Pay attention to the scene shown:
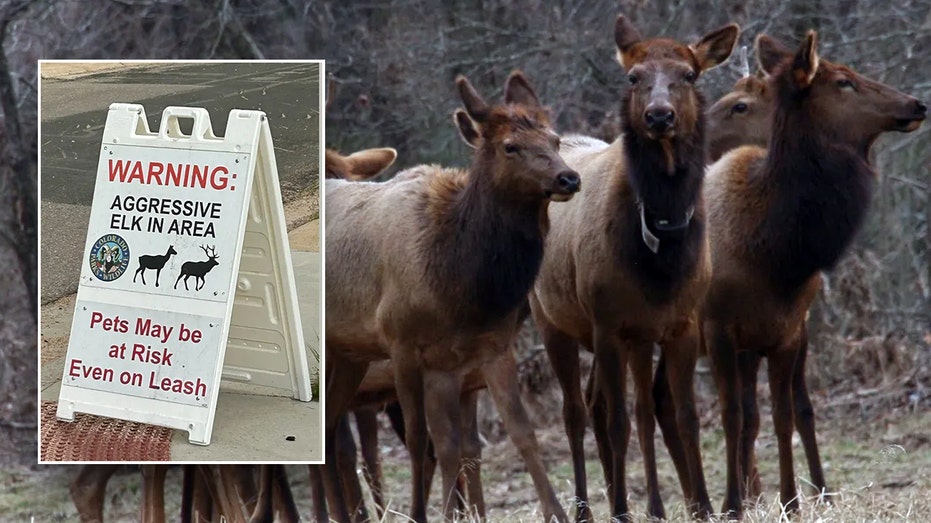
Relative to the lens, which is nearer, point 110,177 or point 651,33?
point 110,177

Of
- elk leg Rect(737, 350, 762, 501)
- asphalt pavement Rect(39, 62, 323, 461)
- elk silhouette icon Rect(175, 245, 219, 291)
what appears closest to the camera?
elk silhouette icon Rect(175, 245, 219, 291)

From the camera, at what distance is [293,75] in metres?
8.31

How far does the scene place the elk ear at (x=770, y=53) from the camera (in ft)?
32.8

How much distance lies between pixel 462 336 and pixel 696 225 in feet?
4.72

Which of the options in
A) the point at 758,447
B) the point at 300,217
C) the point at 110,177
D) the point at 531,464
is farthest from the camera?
the point at 758,447

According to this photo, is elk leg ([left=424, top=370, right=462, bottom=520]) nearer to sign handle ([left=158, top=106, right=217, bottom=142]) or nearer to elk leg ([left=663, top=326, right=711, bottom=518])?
elk leg ([left=663, top=326, right=711, bottom=518])

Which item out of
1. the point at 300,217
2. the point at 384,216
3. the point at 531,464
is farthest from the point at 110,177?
→ the point at 531,464

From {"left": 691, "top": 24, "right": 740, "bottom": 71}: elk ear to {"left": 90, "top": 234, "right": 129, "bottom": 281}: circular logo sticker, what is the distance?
3.37 meters

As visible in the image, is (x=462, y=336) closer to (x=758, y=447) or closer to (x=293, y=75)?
(x=293, y=75)

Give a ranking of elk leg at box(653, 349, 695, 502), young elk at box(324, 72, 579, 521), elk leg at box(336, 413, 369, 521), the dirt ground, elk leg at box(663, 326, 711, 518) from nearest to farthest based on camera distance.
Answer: young elk at box(324, 72, 579, 521) → elk leg at box(663, 326, 711, 518) → elk leg at box(653, 349, 695, 502) → elk leg at box(336, 413, 369, 521) → the dirt ground

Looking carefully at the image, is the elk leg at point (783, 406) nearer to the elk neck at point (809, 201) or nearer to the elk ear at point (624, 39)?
the elk neck at point (809, 201)

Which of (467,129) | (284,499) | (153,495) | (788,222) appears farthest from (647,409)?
(153,495)

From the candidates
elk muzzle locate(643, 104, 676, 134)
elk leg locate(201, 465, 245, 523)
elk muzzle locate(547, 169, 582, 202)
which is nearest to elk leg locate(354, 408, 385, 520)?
elk leg locate(201, 465, 245, 523)

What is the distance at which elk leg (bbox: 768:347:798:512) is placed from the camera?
389 inches
